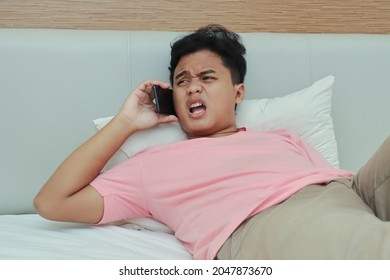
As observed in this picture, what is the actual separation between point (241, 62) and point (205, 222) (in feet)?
1.89

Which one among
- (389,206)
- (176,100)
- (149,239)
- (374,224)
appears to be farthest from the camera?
(176,100)

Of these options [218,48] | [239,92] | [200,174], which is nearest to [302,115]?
[239,92]

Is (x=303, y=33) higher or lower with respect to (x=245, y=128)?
higher

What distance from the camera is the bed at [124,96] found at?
4.91 ft

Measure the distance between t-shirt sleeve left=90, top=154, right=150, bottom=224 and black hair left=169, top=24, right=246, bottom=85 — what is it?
36 centimetres

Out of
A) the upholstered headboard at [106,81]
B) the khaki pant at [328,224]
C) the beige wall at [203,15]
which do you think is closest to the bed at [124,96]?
the upholstered headboard at [106,81]

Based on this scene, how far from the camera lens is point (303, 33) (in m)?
1.81

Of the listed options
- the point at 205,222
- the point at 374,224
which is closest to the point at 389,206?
the point at 374,224

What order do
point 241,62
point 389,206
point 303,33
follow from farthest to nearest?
point 303,33, point 241,62, point 389,206

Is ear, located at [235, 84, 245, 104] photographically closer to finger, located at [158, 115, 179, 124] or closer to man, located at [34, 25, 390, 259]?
man, located at [34, 25, 390, 259]

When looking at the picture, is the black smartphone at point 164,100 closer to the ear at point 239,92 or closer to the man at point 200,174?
the man at point 200,174

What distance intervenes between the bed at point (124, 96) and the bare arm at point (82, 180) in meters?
0.08

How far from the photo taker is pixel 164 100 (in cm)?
150
